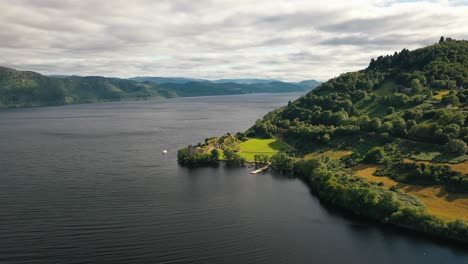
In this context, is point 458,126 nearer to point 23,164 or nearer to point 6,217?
point 6,217

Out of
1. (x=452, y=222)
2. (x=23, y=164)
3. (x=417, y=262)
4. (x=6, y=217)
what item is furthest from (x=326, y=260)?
(x=23, y=164)

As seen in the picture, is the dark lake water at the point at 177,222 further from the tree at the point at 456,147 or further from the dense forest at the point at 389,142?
the tree at the point at 456,147

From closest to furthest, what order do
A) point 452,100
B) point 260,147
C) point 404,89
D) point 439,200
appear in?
point 439,200
point 452,100
point 260,147
point 404,89

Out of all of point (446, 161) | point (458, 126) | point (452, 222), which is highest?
point (458, 126)

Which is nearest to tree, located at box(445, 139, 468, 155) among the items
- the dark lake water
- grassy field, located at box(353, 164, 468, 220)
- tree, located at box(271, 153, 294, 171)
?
grassy field, located at box(353, 164, 468, 220)

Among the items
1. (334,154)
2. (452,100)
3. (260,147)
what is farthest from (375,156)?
(260,147)

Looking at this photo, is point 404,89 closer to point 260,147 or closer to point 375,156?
point 260,147

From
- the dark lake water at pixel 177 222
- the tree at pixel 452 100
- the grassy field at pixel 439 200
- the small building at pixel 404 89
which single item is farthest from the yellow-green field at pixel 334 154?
the small building at pixel 404 89
